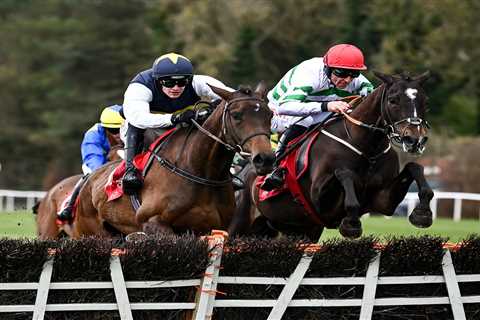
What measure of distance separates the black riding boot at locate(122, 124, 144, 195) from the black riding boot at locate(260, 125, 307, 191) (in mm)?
1175

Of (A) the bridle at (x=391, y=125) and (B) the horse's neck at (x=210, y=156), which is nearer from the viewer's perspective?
(A) the bridle at (x=391, y=125)

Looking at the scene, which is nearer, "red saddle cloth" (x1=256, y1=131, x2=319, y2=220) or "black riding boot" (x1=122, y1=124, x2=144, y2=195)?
"black riding boot" (x1=122, y1=124, x2=144, y2=195)

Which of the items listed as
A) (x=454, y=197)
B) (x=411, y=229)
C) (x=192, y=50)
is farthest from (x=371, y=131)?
(x=192, y=50)

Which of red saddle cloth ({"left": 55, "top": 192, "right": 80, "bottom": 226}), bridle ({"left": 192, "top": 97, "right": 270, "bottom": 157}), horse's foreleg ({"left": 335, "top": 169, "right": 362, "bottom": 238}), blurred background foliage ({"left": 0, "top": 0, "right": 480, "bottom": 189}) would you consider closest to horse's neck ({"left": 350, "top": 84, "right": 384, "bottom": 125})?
horse's foreleg ({"left": 335, "top": 169, "right": 362, "bottom": 238})

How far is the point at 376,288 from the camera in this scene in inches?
309

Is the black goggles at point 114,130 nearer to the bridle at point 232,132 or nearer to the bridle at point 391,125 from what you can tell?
the bridle at point 391,125

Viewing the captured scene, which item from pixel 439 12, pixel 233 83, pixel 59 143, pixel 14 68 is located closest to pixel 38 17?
pixel 14 68

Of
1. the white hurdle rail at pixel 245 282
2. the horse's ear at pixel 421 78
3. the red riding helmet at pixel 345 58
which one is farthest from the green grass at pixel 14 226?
the white hurdle rail at pixel 245 282

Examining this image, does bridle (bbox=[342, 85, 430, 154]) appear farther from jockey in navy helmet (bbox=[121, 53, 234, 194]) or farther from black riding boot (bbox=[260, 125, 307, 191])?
jockey in navy helmet (bbox=[121, 53, 234, 194])

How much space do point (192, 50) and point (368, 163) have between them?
3746 centimetres

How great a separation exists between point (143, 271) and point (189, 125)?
78.3 inches

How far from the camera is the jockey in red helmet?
375 inches

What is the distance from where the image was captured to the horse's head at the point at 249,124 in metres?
7.95

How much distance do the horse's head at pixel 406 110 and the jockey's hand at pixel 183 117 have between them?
1.51m
